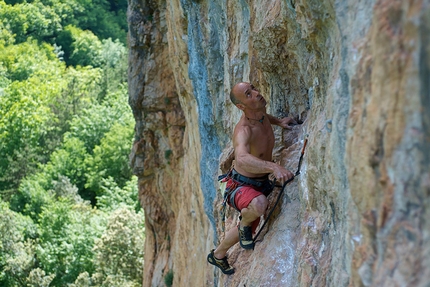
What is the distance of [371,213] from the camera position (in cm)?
268

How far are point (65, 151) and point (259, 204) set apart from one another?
29.0m

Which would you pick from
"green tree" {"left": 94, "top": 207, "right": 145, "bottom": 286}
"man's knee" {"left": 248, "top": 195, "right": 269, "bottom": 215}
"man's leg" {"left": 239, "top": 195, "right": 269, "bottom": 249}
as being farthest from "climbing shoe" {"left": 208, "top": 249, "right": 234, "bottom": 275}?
"green tree" {"left": 94, "top": 207, "right": 145, "bottom": 286}

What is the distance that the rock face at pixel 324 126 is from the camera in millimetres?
2312

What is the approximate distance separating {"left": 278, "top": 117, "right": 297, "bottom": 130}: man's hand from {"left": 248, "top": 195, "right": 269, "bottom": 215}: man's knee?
2.98 ft

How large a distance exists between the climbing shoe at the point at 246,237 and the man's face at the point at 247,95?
3.67ft

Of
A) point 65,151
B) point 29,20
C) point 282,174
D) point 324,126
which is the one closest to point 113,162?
point 65,151

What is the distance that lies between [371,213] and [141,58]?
37.4ft

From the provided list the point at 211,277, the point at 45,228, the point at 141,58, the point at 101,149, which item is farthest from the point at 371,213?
the point at 101,149

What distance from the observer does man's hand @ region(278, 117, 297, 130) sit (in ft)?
17.1

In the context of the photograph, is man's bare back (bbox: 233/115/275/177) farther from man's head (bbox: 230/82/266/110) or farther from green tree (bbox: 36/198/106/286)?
green tree (bbox: 36/198/106/286)

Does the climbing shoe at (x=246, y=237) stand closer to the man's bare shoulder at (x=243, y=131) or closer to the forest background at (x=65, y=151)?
the man's bare shoulder at (x=243, y=131)

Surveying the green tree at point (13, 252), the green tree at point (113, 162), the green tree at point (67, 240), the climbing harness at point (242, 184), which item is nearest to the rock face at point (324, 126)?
the climbing harness at point (242, 184)

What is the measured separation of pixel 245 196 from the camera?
186 inches

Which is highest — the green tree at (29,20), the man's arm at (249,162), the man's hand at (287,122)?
the green tree at (29,20)
